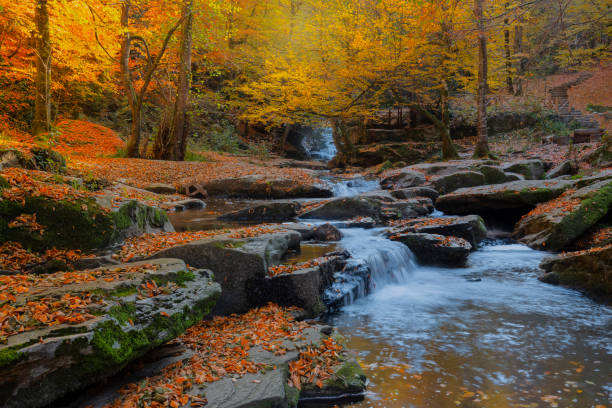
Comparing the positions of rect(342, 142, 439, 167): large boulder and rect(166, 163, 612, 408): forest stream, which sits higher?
rect(342, 142, 439, 167): large boulder

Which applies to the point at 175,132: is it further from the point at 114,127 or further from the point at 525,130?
the point at 525,130

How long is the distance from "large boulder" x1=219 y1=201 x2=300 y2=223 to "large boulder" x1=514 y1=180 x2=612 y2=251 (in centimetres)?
567

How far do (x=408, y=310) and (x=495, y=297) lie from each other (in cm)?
141

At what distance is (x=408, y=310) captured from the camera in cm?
528

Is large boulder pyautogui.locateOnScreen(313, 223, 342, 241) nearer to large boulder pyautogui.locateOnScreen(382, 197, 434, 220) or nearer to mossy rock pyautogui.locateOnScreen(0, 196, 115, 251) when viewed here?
large boulder pyautogui.locateOnScreen(382, 197, 434, 220)

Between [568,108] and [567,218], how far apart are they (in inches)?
706

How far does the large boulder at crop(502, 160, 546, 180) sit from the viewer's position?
40.8 feet

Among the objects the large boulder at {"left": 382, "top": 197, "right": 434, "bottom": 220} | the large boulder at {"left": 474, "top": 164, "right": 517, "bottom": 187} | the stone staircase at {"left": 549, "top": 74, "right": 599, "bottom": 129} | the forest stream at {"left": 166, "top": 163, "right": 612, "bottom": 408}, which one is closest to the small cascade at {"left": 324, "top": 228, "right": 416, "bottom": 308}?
the forest stream at {"left": 166, "top": 163, "right": 612, "bottom": 408}

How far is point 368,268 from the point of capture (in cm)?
614

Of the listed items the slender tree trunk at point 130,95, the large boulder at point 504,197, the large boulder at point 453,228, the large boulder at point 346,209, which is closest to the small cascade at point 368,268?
the large boulder at point 453,228

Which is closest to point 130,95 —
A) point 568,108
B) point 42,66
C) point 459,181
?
point 42,66

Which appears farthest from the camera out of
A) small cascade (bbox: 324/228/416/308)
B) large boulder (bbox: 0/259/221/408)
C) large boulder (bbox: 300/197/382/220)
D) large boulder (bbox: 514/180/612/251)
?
large boulder (bbox: 300/197/382/220)

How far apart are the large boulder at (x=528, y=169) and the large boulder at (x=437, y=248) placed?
6.43 metres

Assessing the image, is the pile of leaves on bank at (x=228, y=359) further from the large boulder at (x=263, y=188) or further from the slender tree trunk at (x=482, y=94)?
the slender tree trunk at (x=482, y=94)
